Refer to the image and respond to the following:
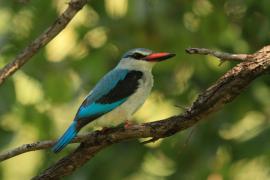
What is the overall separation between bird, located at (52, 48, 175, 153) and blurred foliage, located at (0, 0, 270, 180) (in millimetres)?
924

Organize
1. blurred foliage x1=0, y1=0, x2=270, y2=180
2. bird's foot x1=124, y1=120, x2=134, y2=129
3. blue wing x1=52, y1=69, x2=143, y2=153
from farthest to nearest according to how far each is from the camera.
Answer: blurred foliage x1=0, y1=0, x2=270, y2=180 < blue wing x1=52, y1=69, x2=143, y2=153 < bird's foot x1=124, y1=120, x2=134, y2=129

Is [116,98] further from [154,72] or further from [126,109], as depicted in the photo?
[154,72]

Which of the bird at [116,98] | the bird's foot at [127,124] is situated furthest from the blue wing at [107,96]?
the bird's foot at [127,124]

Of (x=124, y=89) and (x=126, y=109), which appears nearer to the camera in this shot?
(x=126, y=109)

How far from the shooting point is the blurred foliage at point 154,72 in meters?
7.73

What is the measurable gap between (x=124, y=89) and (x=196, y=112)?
4.72ft

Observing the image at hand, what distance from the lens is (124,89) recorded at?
249 inches

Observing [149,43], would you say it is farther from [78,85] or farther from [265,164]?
[265,164]

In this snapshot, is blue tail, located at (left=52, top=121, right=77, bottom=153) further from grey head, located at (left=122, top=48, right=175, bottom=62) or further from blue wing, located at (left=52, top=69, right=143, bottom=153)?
grey head, located at (left=122, top=48, right=175, bottom=62)

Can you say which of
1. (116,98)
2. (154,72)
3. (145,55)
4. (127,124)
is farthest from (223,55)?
(154,72)

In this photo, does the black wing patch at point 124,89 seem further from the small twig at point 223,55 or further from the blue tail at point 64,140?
the small twig at point 223,55

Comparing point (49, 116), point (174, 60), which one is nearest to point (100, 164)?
point (49, 116)

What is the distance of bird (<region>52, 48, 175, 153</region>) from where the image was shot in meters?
6.03

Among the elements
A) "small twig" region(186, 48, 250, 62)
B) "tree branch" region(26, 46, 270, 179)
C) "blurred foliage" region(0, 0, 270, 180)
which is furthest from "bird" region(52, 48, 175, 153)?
"small twig" region(186, 48, 250, 62)
